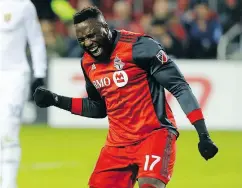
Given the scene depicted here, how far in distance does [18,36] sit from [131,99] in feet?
7.33

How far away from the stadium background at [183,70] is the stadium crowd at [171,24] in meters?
0.02

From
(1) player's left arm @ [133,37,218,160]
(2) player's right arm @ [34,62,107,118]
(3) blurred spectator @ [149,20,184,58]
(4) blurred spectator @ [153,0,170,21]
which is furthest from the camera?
(4) blurred spectator @ [153,0,170,21]

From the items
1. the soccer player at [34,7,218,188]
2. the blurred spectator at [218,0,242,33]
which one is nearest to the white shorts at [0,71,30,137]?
the soccer player at [34,7,218,188]

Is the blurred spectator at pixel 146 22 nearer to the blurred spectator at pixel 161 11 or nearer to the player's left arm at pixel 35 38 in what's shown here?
the blurred spectator at pixel 161 11

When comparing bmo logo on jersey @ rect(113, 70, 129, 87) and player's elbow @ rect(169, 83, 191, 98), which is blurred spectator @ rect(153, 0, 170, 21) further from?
player's elbow @ rect(169, 83, 191, 98)

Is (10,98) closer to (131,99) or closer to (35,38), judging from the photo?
(35,38)

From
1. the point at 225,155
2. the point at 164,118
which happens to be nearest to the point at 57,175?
the point at 225,155

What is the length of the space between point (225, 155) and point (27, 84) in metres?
5.17

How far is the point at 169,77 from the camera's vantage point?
6.11 metres

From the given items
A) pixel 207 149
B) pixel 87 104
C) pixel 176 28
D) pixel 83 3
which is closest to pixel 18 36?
pixel 87 104

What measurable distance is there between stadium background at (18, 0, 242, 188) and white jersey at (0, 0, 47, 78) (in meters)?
2.95

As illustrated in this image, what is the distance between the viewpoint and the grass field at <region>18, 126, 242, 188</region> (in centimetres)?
1017

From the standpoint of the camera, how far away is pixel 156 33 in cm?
1639

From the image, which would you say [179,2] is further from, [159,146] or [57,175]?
[159,146]
